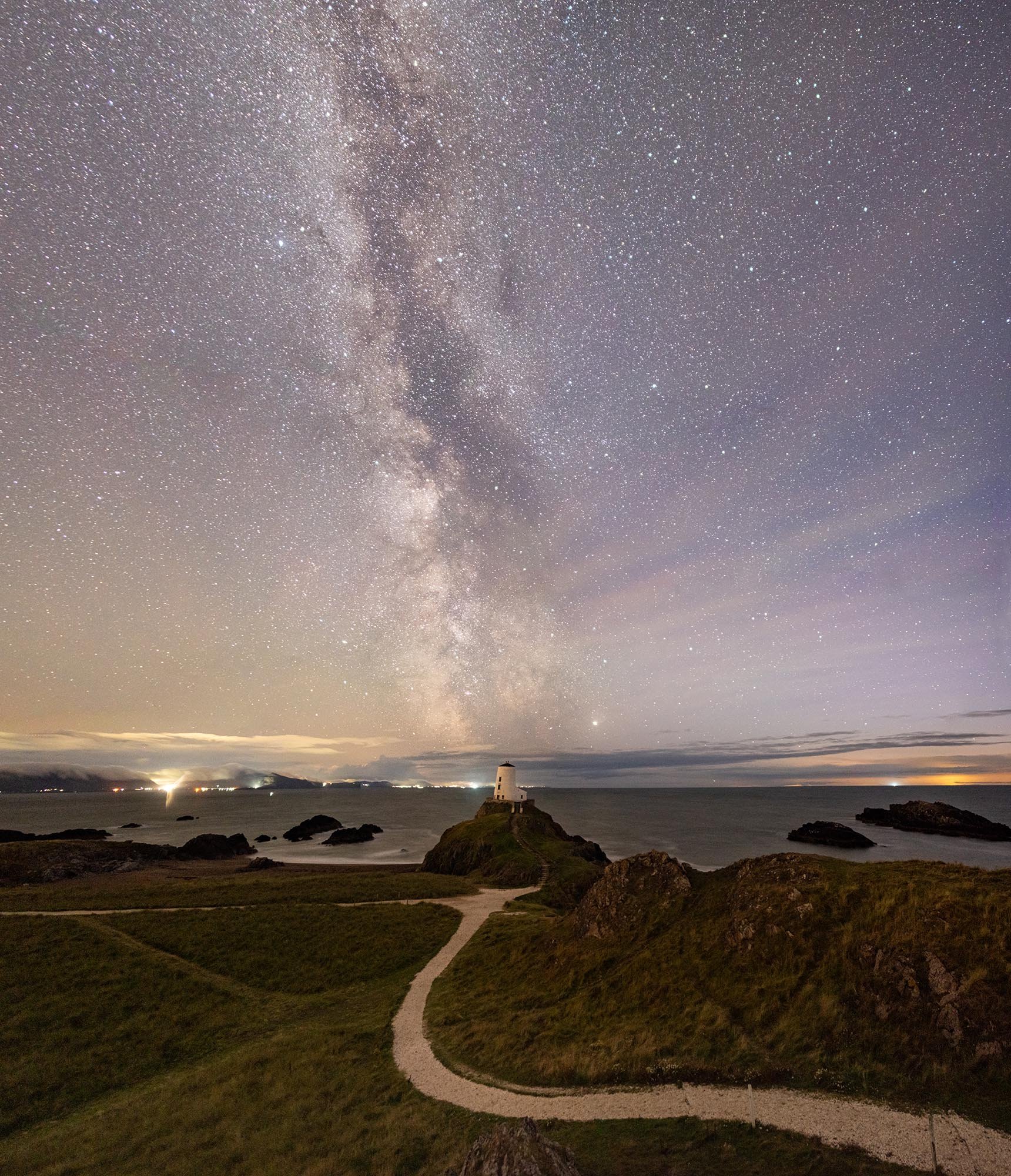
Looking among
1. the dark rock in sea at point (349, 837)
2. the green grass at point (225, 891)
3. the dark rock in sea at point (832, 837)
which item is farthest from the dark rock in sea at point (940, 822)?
the green grass at point (225, 891)

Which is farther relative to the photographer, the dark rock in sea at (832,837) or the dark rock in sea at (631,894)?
the dark rock in sea at (832,837)

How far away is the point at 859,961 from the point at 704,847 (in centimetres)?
10433

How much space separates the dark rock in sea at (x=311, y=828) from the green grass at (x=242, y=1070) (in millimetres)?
97566

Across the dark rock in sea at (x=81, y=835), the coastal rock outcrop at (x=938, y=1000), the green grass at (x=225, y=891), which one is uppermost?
the coastal rock outcrop at (x=938, y=1000)

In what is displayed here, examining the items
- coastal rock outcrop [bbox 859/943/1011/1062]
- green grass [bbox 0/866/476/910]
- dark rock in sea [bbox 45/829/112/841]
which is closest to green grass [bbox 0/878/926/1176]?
coastal rock outcrop [bbox 859/943/1011/1062]

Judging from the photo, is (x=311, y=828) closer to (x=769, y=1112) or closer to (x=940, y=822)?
(x=769, y=1112)

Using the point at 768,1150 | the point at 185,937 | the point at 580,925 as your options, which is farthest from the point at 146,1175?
the point at 185,937

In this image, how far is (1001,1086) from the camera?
14.6 m

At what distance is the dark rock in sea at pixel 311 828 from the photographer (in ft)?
427

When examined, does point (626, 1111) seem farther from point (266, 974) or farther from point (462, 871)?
point (462, 871)

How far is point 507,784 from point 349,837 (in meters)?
39.7

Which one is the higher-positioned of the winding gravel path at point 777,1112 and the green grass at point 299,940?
the winding gravel path at point 777,1112

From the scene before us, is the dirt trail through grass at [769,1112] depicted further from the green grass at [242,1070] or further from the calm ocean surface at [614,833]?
the calm ocean surface at [614,833]

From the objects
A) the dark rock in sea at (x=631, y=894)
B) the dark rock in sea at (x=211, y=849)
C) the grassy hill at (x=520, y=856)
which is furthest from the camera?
the dark rock in sea at (x=211, y=849)
